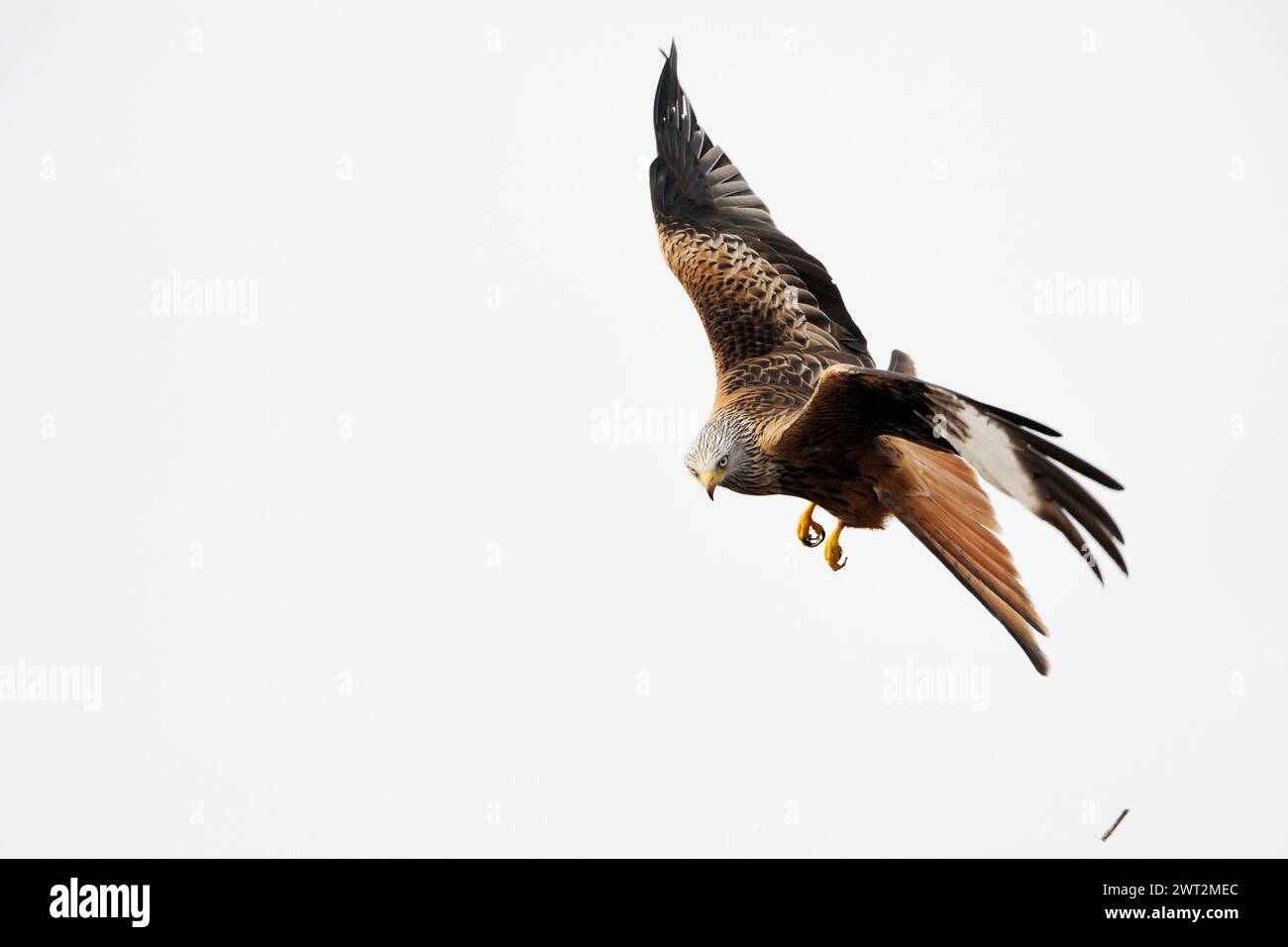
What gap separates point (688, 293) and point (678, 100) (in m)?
1.59

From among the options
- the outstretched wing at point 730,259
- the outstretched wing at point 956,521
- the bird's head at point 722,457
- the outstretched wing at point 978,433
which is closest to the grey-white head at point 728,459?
the bird's head at point 722,457

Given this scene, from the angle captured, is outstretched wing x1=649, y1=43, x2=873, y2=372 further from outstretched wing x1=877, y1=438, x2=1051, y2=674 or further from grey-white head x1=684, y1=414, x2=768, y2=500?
grey-white head x1=684, y1=414, x2=768, y2=500

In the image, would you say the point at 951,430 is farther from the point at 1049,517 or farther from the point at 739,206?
the point at 739,206

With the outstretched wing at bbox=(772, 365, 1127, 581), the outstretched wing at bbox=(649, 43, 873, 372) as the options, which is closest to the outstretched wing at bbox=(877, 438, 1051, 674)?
the outstretched wing at bbox=(772, 365, 1127, 581)

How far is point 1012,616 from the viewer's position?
8.95 m

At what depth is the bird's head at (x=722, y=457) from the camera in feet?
29.4

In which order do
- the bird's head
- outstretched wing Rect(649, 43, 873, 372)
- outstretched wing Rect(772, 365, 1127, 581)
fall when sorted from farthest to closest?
outstretched wing Rect(649, 43, 873, 372)
the bird's head
outstretched wing Rect(772, 365, 1127, 581)

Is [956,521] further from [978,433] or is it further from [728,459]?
[978,433]

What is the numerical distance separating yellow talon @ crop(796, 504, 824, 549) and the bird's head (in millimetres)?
1207

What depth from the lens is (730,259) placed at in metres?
11.1

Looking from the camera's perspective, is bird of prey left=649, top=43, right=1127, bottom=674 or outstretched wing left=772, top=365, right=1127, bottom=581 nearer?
outstretched wing left=772, top=365, right=1127, bottom=581

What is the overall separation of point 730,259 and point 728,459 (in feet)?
7.98

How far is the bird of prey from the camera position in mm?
7309

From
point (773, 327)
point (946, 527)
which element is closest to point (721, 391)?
point (773, 327)
